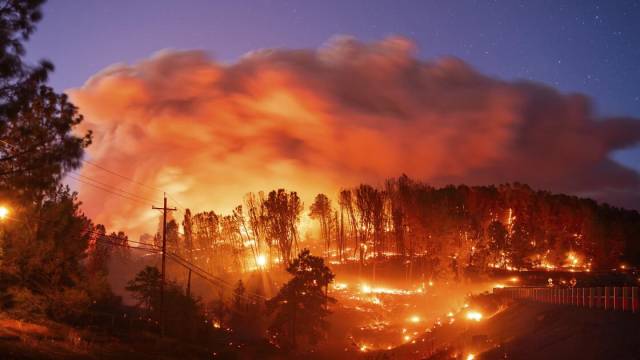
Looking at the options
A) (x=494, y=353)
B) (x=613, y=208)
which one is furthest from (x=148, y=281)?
(x=613, y=208)

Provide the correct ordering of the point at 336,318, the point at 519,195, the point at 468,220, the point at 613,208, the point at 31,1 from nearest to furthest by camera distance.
→ the point at 31,1
the point at 336,318
the point at 468,220
the point at 519,195
the point at 613,208

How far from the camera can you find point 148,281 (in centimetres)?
5481

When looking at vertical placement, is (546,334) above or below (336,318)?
above

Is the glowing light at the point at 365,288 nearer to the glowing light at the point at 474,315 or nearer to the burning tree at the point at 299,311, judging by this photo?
the glowing light at the point at 474,315

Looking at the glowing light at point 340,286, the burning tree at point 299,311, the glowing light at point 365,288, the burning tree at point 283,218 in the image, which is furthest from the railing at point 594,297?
the burning tree at point 283,218

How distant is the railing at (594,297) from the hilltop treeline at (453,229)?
30.9m

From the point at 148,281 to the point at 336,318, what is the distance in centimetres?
2361

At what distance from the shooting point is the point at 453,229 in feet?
280

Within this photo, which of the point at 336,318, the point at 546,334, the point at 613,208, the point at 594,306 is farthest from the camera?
the point at 613,208

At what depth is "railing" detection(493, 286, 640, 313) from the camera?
102 ft

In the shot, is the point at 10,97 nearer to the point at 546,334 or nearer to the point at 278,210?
the point at 546,334

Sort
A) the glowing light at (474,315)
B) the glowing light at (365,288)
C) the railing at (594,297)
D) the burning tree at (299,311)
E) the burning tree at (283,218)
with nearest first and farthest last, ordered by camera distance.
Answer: the railing at (594,297) < the burning tree at (299,311) < the glowing light at (474,315) < the glowing light at (365,288) < the burning tree at (283,218)

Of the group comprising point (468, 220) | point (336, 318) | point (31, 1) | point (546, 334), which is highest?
point (31, 1)

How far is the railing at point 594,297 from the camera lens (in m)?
31.0
